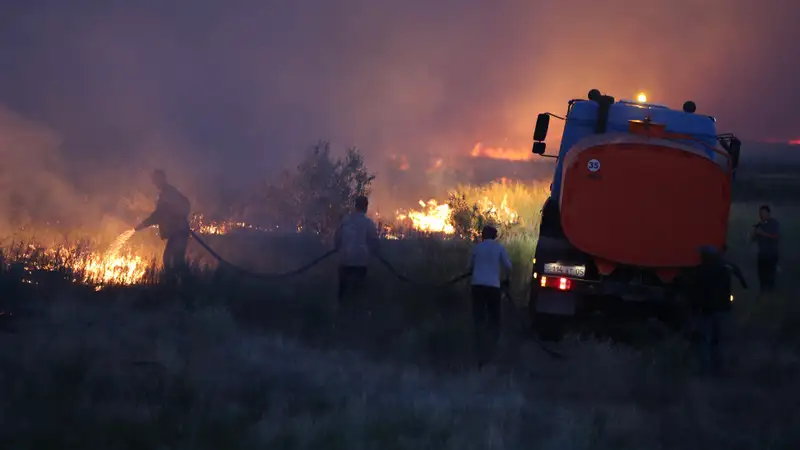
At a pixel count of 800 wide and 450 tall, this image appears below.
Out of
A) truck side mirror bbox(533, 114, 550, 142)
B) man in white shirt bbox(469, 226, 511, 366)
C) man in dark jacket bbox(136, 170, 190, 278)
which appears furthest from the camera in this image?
man in dark jacket bbox(136, 170, 190, 278)

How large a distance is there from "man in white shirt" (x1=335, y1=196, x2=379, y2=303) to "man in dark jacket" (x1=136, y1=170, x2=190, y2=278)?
10.5 feet

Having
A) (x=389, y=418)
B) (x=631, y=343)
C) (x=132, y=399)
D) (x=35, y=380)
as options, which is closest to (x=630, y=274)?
(x=631, y=343)

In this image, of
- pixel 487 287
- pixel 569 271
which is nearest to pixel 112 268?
pixel 487 287

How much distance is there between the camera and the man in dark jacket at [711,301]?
31.0 ft

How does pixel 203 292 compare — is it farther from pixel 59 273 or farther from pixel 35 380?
pixel 35 380

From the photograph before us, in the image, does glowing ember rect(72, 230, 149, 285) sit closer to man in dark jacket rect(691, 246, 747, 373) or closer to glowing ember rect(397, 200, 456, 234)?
man in dark jacket rect(691, 246, 747, 373)

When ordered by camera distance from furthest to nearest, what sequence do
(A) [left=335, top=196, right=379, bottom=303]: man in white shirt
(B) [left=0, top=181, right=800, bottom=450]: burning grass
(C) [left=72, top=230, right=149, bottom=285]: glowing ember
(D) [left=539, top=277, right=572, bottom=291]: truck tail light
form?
(C) [left=72, top=230, right=149, bottom=285]: glowing ember, (A) [left=335, top=196, right=379, bottom=303]: man in white shirt, (D) [left=539, top=277, right=572, bottom=291]: truck tail light, (B) [left=0, top=181, right=800, bottom=450]: burning grass

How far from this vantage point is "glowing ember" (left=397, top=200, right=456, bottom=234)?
2804 cm

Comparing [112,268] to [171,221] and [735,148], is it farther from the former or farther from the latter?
[735,148]

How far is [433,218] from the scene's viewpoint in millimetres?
31516

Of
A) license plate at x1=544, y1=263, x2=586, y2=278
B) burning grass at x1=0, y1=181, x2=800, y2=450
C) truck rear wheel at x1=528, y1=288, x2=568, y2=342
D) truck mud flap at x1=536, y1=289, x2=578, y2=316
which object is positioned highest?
license plate at x1=544, y1=263, x2=586, y2=278

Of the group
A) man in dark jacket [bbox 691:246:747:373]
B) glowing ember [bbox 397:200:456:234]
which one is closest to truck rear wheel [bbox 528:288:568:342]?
man in dark jacket [bbox 691:246:747:373]

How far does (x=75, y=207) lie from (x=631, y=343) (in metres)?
20.4

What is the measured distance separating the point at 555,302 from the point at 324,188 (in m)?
21.1
